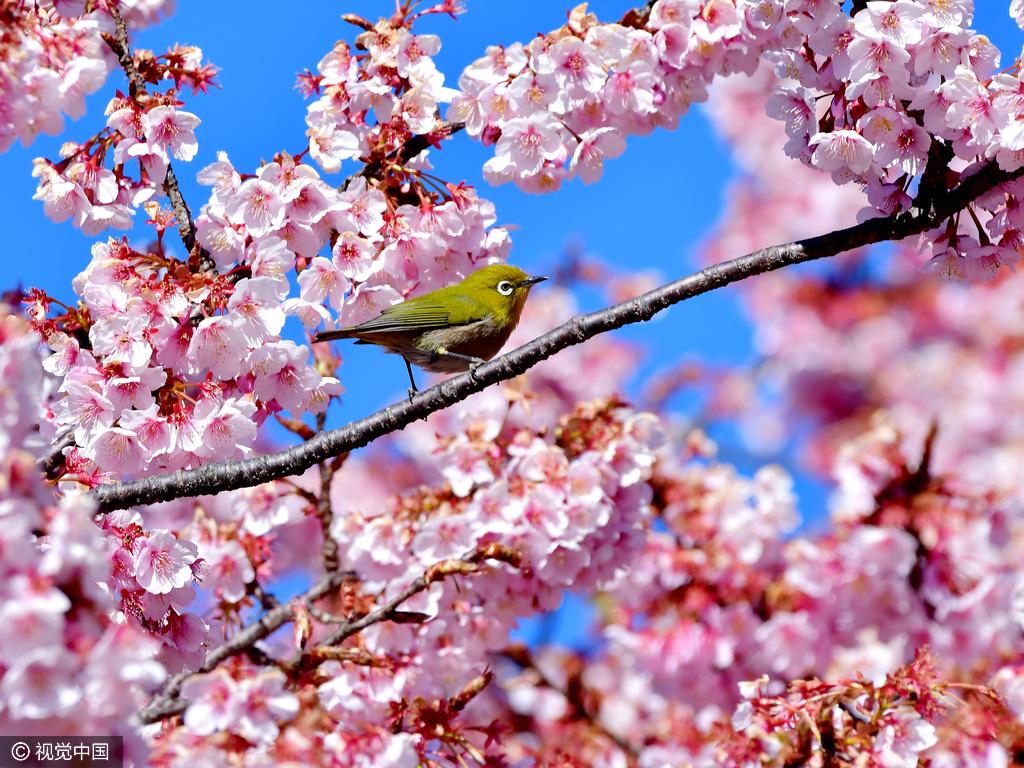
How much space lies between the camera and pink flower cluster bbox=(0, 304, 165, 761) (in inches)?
85.5

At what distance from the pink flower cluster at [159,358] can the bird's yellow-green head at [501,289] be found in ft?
7.47

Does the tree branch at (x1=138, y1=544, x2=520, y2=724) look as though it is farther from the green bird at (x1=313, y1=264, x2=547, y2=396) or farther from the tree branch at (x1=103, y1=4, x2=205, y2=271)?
the tree branch at (x1=103, y1=4, x2=205, y2=271)

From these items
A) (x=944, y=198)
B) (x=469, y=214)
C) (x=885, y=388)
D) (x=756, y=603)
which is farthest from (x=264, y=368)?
(x=885, y=388)

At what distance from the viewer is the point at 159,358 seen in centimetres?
398

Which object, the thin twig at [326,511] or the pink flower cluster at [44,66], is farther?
the thin twig at [326,511]

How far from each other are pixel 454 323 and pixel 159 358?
91.1 inches

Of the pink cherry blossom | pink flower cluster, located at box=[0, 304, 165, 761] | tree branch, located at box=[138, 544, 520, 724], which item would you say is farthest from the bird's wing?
pink flower cluster, located at box=[0, 304, 165, 761]

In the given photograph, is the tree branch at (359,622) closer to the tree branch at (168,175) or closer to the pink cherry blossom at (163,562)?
the pink cherry blossom at (163,562)

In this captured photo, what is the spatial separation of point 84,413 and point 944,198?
329 centimetres

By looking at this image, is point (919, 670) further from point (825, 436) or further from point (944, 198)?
point (825, 436)

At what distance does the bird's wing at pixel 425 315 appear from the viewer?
5223 mm

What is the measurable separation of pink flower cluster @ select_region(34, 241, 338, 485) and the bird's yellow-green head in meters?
2.28

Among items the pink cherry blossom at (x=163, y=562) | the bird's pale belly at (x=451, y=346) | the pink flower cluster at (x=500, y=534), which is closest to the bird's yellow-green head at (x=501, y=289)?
the bird's pale belly at (x=451, y=346)

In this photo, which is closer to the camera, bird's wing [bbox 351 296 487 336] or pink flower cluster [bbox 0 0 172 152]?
pink flower cluster [bbox 0 0 172 152]
